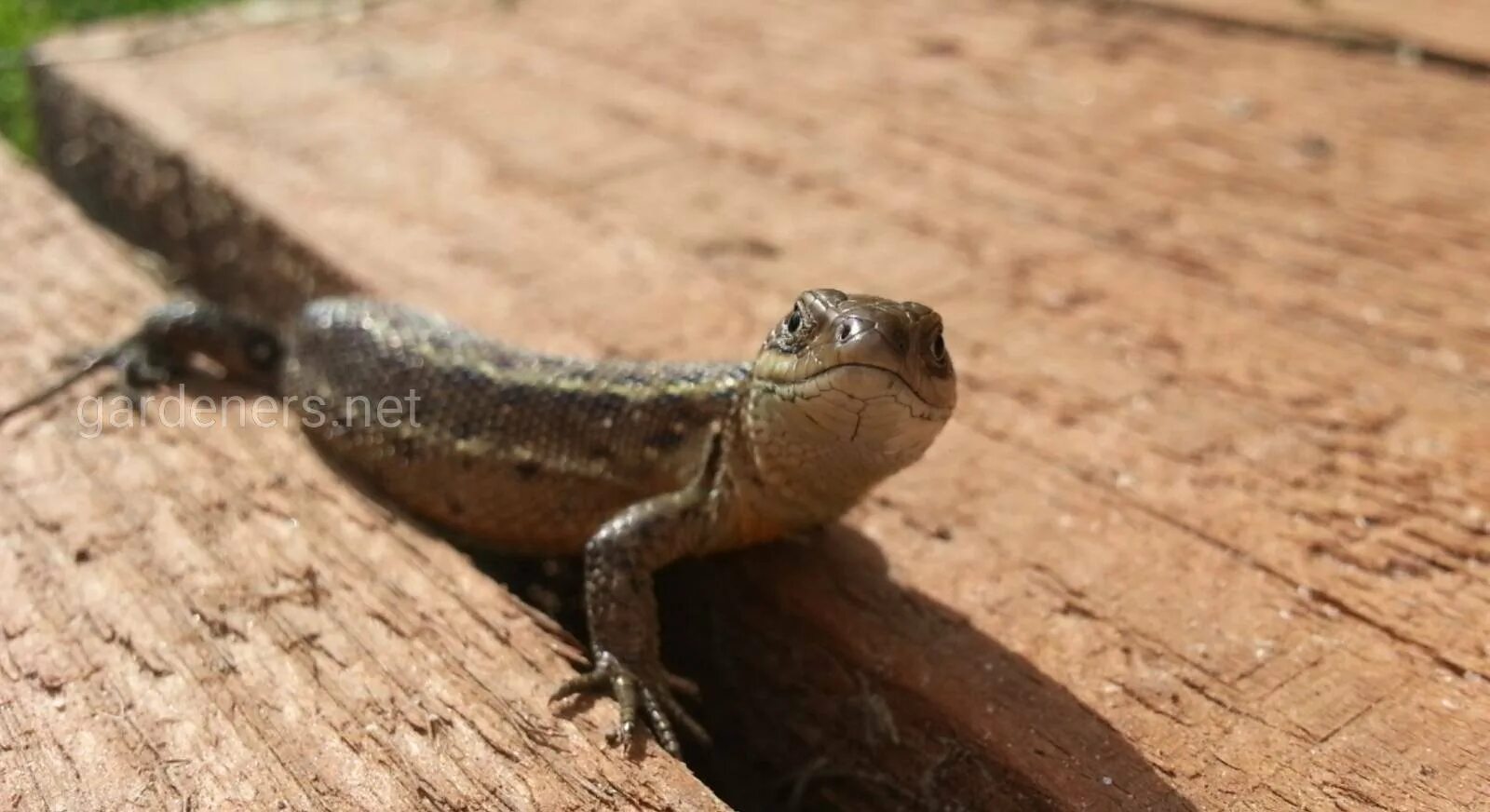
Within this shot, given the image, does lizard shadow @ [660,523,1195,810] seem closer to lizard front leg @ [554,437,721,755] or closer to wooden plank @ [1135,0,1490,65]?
lizard front leg @ [554,437,721,755]

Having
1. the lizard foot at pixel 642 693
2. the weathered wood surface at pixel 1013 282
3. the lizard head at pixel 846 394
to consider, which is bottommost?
the lizard foot at pixel 642 693

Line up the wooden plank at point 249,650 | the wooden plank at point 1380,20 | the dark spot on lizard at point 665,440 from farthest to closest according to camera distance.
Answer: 1. the wooden plank at point 1380,20
2. the dark spot on lizard at point 665,440
3. the wooden plank at point 249,650

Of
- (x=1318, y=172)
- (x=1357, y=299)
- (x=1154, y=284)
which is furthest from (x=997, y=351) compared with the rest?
(x=1318, y=172)

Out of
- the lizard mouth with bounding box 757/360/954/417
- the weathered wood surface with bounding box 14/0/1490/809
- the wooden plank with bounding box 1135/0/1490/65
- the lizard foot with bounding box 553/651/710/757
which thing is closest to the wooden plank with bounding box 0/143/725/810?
the lizard foot with bounding box 553/651/710/757

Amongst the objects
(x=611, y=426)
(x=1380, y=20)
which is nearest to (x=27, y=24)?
(x=611, y=426)

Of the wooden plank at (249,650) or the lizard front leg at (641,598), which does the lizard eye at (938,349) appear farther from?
the wooden plank at (249,650)

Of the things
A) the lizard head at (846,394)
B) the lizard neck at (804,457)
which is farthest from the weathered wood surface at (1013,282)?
the lizard head at (846,394)

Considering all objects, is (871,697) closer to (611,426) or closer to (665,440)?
(665,440)
